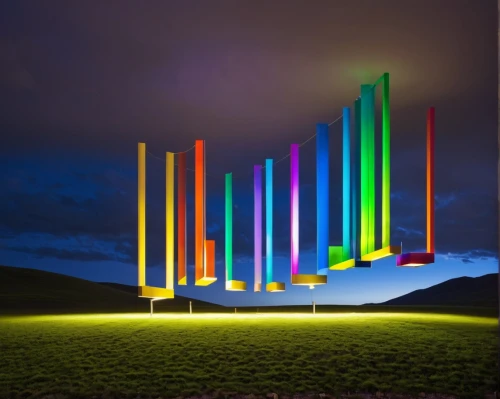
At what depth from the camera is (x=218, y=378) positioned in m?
19.0

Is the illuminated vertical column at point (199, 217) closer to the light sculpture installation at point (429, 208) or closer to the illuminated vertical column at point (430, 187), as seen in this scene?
the light sculpture installation at point (429, 208)

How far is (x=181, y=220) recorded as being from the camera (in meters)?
32.6

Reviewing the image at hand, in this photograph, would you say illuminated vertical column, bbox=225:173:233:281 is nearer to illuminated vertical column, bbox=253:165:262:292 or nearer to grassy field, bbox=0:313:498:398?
illuminated vertical column, bbox=253:165:262:292

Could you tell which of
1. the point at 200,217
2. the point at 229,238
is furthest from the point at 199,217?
the point at 229,238

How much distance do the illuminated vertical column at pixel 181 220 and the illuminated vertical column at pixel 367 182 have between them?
10.3 m

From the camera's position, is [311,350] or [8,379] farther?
[311,350]

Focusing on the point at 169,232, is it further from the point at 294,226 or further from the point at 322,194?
the point at 322,194

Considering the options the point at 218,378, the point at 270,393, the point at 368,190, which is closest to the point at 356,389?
the point at 270,393

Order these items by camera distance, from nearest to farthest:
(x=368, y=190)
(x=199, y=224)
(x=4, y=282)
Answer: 1. (x=368, y=190)
2. (x=199, y=224)
3. (x=4, y=282)

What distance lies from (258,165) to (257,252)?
14.6 ft

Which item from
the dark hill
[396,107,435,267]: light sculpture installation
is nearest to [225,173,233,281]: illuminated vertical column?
[396,107,435,267]: light sculpture installation

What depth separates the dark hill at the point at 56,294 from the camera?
61.7 meters

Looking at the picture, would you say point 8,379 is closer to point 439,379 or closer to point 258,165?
point 439,379

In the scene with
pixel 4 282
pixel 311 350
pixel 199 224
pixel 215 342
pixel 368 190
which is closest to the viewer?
pixel 311 350
